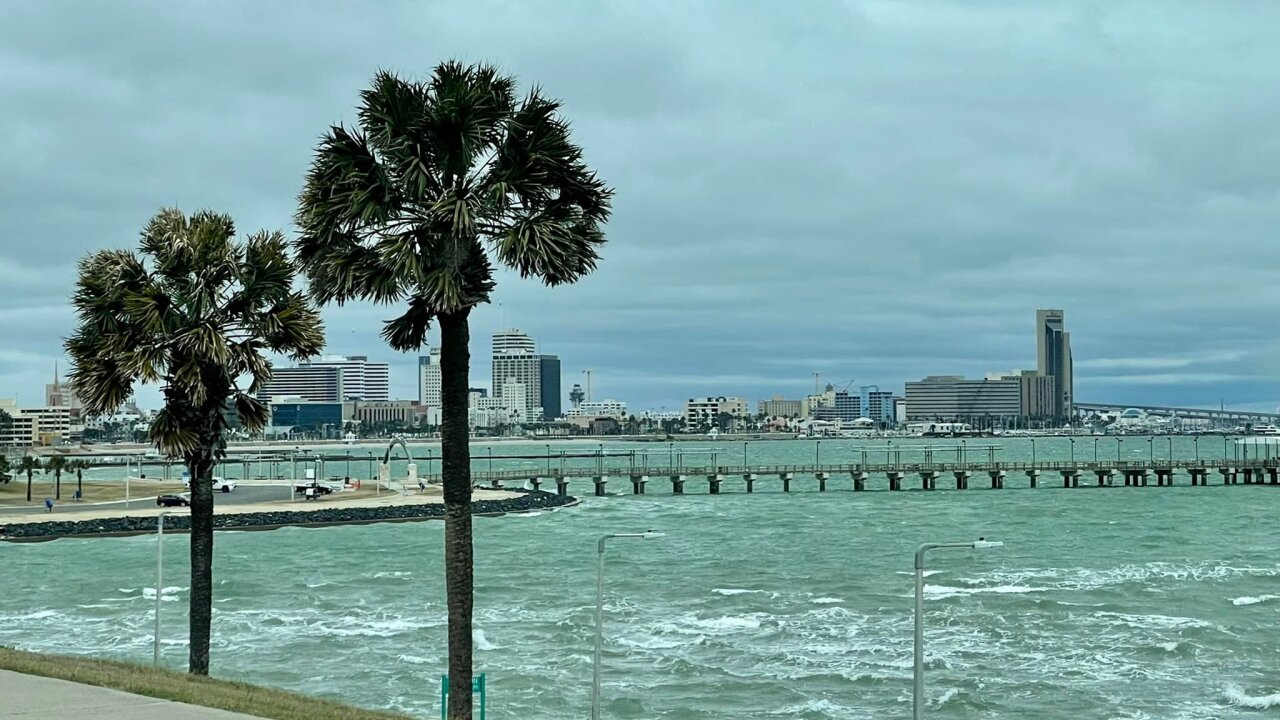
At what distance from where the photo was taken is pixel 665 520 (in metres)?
108

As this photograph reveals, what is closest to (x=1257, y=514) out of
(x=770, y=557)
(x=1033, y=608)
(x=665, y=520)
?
(x=665, y=520)

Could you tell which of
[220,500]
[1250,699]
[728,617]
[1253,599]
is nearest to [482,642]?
[728,617]

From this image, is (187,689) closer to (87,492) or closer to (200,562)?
(200,562)

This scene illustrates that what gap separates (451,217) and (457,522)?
14.9 ft

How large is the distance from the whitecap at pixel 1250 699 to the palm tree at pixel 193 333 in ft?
81.1

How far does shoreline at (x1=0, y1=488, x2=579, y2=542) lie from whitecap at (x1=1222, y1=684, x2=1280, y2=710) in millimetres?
53398

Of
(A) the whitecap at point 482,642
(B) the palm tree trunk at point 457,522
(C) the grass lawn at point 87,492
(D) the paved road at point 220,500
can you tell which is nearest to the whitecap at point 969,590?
(A) the whitecap at point 482,642

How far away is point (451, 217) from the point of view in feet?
66.0

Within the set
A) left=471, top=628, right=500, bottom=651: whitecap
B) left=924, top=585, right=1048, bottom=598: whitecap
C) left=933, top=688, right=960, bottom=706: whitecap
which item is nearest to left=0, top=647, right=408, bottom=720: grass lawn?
left=933, top=688, right=960, bottom=706: whitecap

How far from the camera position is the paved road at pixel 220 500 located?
106m

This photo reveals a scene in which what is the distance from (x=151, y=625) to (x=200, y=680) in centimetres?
2733

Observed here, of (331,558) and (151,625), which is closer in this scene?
(151,625)

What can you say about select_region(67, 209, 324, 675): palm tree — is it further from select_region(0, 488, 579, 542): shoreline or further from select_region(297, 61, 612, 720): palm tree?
select_region(0, 488, 579, 542): shoreline

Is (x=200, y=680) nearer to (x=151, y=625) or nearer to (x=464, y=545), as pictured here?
(x=464, y=545)
